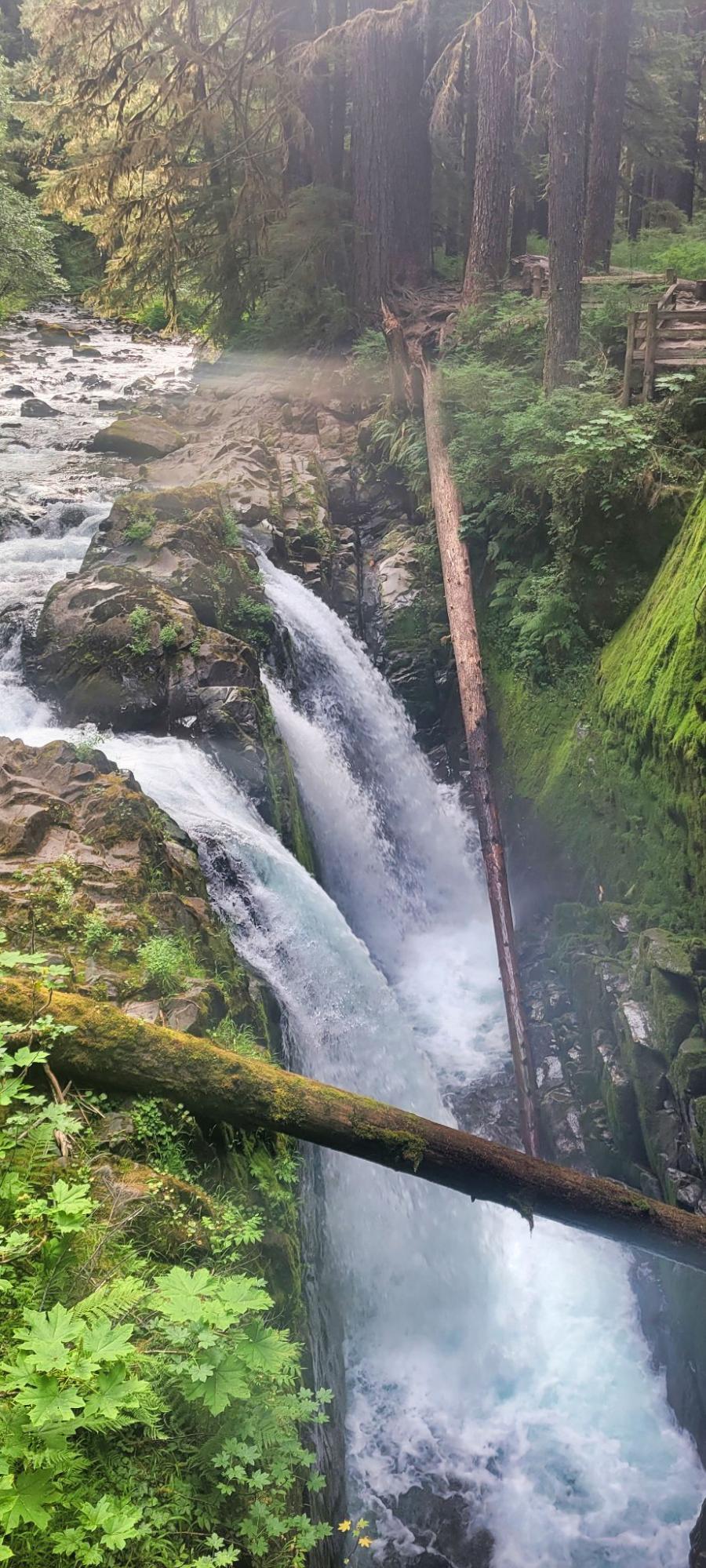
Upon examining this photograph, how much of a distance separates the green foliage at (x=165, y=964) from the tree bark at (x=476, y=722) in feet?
12.6

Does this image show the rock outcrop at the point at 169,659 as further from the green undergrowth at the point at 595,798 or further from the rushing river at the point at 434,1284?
the green undergrowth at the point at 595,798

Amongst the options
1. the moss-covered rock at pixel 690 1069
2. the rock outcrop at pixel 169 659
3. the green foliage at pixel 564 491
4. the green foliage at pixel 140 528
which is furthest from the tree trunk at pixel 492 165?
the moss-covered rock at pixel 690 1069

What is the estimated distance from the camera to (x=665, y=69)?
2005 centimetres

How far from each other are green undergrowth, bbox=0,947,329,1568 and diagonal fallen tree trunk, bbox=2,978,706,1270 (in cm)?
9

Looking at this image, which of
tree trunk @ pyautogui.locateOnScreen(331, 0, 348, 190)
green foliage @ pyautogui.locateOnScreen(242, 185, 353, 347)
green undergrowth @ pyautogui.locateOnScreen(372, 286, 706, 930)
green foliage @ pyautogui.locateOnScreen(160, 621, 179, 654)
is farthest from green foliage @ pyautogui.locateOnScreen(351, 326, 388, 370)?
green foliage @ pyautogui.locateOnScreen(160, 621, 179, 654)

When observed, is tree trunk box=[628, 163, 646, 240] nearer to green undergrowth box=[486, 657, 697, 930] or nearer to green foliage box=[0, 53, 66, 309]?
green foliage box=[0, 53, 66, 309]

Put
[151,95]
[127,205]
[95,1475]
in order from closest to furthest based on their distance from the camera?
1. [95,1475]
2. [127,205]
3. [151,95]

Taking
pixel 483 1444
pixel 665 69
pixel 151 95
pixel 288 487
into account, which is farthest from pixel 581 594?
pixel 665 69

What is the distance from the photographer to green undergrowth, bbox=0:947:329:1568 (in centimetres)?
225

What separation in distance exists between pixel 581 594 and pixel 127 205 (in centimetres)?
1086

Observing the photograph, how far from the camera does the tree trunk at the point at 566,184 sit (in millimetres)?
10500

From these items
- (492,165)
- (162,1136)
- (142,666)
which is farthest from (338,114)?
(162,1136)

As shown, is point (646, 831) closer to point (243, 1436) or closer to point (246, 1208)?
point (246, 1208)

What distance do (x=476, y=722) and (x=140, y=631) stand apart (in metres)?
3.75
